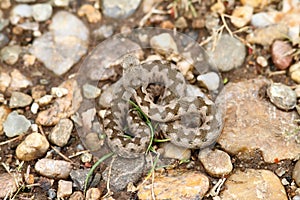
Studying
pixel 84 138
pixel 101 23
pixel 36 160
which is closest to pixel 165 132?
pixel 84 138

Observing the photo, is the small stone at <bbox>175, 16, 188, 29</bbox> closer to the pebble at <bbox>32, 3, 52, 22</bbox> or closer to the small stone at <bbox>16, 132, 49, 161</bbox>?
the pebble at <bbox>32, 3, 52, 22</bbox>

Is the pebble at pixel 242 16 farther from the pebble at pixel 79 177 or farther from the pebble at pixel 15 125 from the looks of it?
the pebble at pixel 15 125

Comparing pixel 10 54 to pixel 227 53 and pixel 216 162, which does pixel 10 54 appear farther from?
pixel 216 162

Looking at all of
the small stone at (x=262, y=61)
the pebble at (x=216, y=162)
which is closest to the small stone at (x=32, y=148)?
the pebble at (x=216, y=162)

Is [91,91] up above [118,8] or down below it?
below

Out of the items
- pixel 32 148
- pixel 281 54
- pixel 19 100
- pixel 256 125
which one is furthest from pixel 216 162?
pixel 19 100

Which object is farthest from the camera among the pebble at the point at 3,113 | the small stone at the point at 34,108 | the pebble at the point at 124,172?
the small stone at the point at 34,108

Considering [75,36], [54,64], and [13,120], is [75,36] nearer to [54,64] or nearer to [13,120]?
[54,64]
